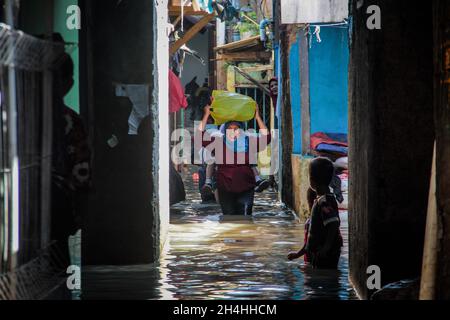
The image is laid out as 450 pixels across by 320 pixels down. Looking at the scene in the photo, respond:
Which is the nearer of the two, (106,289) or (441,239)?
(441,239)

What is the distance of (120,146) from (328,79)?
7295 mm

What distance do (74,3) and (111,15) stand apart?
160 cm

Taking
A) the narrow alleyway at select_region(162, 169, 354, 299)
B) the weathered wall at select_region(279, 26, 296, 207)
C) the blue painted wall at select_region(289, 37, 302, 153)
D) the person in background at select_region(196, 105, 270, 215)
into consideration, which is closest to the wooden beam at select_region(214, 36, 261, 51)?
the weathered wall at select_region(279, 26, 296, 207)

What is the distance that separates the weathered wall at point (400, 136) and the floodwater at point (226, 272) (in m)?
0.86

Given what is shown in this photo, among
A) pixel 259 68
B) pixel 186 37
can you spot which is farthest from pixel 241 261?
pixel 259 68

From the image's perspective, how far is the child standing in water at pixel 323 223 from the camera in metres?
10.6

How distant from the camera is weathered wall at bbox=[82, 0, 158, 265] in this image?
11.2 meters

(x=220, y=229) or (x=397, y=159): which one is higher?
→ (x=397, y=159)

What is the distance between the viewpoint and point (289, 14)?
15.2 meters

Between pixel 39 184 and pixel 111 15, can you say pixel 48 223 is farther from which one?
pixel 111 15

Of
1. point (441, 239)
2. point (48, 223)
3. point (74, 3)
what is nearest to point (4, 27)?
point (48, 223)

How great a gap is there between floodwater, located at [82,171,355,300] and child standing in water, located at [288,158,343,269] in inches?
5.8

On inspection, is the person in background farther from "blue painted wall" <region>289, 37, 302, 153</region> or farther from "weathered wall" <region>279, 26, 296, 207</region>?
"blue painted wall" <region>289, 37, 302, 153</region>

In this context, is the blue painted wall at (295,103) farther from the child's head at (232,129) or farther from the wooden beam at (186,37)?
the wooden beam at (186,37)
